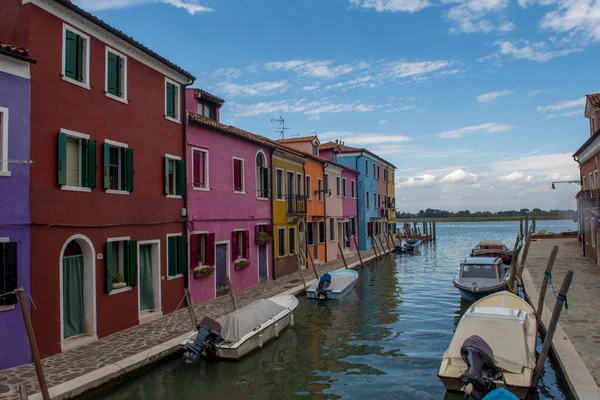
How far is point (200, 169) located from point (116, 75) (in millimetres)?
4882

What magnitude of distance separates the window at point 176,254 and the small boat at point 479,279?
1043cm

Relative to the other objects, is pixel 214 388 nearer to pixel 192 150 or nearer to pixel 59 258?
pixel 59 258

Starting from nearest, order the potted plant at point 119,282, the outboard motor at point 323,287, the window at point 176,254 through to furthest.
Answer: the potted plant at point 119,282 < the window at point 176,254 < the outboard motor at point 323,287

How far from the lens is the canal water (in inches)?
356

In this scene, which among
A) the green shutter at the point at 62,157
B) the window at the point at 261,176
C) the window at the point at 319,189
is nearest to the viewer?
the green shutter at the point at 62,157

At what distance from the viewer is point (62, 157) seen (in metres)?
10.1

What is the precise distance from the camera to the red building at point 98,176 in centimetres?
967

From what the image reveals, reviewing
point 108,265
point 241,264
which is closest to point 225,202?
point 241,264

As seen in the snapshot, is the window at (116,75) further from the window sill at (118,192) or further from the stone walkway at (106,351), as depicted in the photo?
the stone walkway at (106,351)

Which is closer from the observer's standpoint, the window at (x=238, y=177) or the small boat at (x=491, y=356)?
the small boat at (x=491, y=356)

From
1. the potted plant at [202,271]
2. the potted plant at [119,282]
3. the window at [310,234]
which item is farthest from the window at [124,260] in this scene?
the window at [310,234]

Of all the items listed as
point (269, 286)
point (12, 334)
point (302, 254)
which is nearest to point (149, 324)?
point (12, 334)

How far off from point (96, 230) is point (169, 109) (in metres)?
4.94

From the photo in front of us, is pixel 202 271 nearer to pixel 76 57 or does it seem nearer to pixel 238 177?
pixel 238 177
